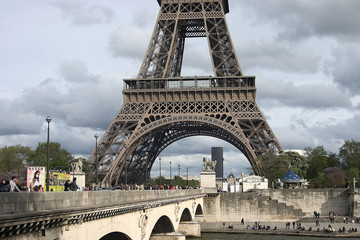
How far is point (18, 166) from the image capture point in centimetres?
8938

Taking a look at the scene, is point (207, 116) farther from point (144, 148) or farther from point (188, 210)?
point (188, 210)

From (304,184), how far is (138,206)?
52906 mm

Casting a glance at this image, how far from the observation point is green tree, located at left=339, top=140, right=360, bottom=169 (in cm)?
8475

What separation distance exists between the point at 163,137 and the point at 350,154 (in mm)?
32350

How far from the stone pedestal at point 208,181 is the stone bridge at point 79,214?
29.2m

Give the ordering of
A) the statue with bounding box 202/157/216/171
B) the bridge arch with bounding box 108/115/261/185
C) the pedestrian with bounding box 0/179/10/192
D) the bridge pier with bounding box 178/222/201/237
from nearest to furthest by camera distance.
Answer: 1. the pedestrian with bounding box 0/179/10/192
2. the bridge pier with bounding box 178/222/201/237
3. the statue with bounding box 202/157/216/171
4. the bridge arch with bounding box 108/115/261/185

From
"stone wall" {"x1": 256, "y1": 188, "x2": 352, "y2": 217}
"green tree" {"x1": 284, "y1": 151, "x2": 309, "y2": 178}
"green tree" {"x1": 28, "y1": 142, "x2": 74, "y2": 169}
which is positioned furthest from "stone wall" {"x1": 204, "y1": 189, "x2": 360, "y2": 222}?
"green tree" {"x1": 28, "y1": 142, "x2": 74, "y2": 169}

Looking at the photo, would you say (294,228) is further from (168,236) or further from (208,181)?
(168,236)

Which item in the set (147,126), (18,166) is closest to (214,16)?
(147,126)

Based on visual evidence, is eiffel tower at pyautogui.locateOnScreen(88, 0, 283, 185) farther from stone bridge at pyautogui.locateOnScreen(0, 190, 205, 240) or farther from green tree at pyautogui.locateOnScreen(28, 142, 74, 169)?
stone bridge at pyautogui.locateOnScreen(0, 190, 205, 240)

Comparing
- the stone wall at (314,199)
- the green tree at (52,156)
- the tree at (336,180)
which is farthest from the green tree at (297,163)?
the green tree at (52,156)

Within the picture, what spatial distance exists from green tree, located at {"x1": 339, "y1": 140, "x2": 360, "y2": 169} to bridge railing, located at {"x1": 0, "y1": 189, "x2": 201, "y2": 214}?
6618 cm

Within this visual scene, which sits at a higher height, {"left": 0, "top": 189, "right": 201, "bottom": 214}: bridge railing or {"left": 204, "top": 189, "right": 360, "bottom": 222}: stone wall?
{"left": 0, "top": 189, "right": 201, "bottom": 214}: bridge railing

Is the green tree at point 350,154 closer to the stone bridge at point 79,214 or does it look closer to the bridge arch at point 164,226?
the bridge arch at point 164,226
